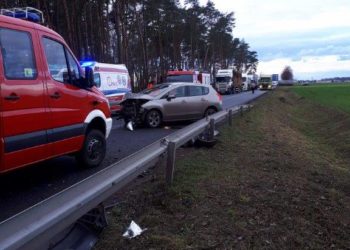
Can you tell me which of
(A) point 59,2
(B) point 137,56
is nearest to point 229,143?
(A) point 59,2

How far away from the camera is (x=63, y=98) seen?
23.8 ft

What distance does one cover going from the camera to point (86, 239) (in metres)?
4.43

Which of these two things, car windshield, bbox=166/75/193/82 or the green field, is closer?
car windshield, bbox=166/75/193/82

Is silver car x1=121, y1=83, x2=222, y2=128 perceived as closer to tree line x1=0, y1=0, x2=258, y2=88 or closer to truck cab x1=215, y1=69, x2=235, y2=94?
tree line x1=0, y1=0, x2=258, y2=88

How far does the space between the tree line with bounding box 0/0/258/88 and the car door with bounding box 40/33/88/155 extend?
69.3ft

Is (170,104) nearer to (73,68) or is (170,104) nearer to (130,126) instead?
(130,126)

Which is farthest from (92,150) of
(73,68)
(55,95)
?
(55,95)

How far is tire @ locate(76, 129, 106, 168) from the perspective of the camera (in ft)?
27.2

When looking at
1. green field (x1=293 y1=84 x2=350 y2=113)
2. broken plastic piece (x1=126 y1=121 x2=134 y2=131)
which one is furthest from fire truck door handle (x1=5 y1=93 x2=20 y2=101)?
green field (x1=293 y1=84 x2=350 y2=113)

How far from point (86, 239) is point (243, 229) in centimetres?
168

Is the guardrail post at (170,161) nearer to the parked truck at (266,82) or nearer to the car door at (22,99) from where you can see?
the car door at (22,99)

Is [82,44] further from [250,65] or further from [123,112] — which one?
[250,65]

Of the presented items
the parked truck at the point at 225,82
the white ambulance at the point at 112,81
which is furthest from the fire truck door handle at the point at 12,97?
the parked truck at the point at 225,82

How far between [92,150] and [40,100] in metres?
2.12
